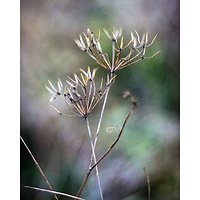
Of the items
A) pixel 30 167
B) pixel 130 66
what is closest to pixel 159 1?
pixel 130 66

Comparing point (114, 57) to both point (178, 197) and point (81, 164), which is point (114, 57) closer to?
point (81, 164)

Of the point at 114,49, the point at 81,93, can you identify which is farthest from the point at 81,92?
the point at 114,49

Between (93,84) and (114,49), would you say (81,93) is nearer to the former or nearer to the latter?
(93,84)

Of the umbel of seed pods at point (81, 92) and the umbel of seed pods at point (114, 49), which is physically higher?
the umbel of seed pods at point (114, 49)

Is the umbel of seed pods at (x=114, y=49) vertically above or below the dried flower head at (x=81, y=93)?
above

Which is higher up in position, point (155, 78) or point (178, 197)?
point (155, 78)
